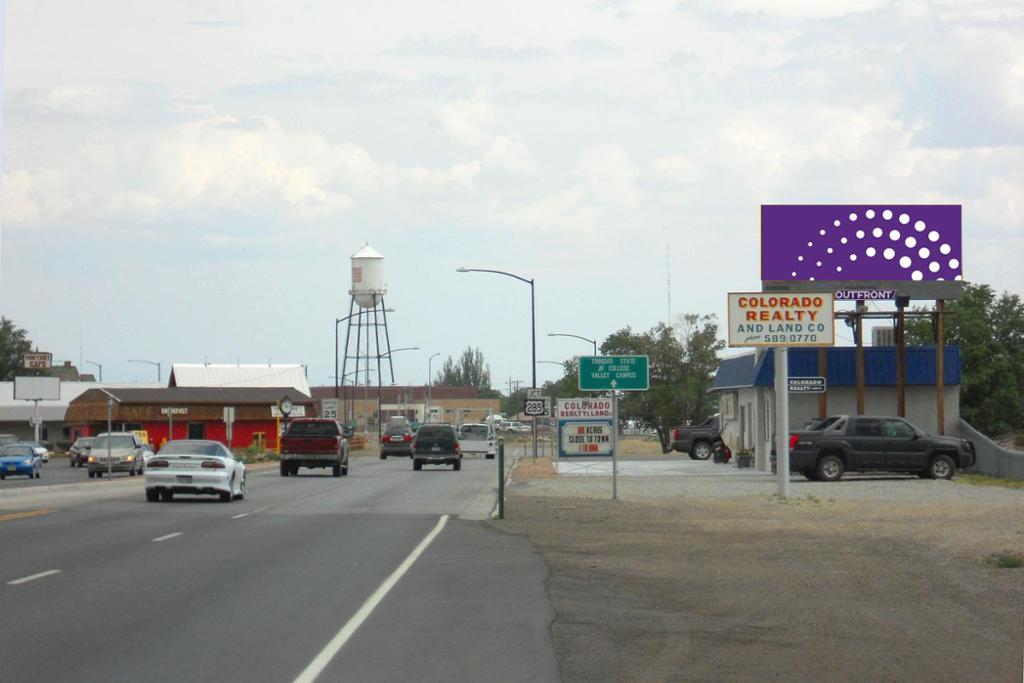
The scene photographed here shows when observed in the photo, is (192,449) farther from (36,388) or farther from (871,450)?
(36,388)

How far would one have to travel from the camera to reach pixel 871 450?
3719cm

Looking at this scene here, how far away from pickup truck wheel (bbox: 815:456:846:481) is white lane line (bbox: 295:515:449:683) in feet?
65.6

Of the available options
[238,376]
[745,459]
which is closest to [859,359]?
[745,459]

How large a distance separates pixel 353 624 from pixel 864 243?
36.0 meters

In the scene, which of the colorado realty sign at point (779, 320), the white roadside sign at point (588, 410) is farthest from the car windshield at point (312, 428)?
the colorado realty sign at point (779, 320)

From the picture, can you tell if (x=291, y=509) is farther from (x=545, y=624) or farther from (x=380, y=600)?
(x=545, y=624)

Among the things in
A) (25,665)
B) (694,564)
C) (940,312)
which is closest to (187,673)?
(25,665)

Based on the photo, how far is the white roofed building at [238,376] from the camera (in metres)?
115

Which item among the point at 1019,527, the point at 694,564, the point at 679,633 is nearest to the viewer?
the point at 679,633

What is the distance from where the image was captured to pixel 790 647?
11.1 metres

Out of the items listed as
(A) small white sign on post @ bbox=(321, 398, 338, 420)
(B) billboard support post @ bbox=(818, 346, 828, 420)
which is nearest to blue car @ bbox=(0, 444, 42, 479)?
(A) small white sign on post @ bbox=(321, 398, 338, 420)

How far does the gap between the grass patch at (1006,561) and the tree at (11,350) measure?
132093 millimetres

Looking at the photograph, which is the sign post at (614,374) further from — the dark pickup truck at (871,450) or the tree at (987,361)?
the tree at (987,361)

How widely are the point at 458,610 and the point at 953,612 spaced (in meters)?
4.62
